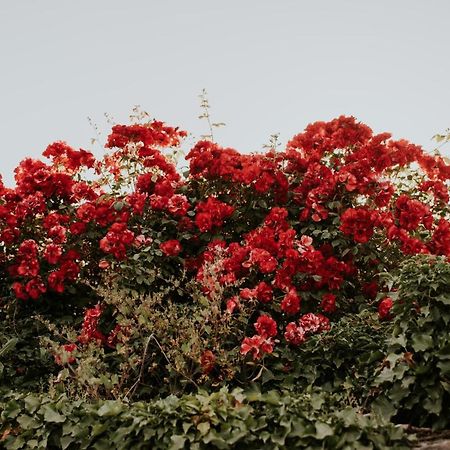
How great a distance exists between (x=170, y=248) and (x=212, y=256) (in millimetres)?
404

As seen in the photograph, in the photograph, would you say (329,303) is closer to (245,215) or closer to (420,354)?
(245,215)

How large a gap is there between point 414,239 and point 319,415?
8.40 ft

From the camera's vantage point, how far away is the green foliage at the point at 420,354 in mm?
4184

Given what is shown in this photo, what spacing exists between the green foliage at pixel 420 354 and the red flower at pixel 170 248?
239 cm

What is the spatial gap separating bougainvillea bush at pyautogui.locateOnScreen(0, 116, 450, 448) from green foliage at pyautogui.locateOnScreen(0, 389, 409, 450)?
1.58ft

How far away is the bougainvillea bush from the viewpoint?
537 centimetres

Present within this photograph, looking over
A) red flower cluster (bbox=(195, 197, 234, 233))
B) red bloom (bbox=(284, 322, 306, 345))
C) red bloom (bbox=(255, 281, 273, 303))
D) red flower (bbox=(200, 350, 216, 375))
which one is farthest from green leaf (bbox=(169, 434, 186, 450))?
red flower cluster (bbox=(195, 197, 234, 233))

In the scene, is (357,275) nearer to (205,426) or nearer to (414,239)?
(414,239)

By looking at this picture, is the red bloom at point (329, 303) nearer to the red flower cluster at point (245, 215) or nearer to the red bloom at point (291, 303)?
the red flower cluster at point (245, 215)

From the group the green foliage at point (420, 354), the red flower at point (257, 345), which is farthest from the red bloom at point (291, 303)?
the green foliage at point (420, 354)

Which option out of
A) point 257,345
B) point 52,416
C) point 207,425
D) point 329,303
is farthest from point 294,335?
point 52,416

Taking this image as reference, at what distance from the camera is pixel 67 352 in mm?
5238

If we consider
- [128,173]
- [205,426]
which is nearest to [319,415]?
[205,426]

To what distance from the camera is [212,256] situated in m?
6.28
